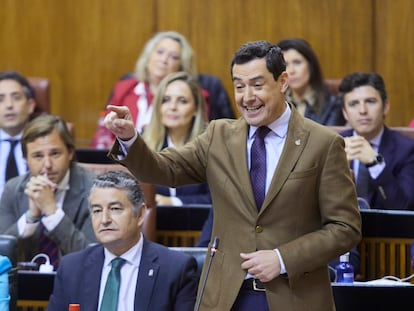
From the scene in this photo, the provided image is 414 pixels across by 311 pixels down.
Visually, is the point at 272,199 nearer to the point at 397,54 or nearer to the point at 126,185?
the point at 126,185

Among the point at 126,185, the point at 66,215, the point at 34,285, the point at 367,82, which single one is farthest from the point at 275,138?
the point at 367,82

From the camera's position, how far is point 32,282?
2877 millimetres

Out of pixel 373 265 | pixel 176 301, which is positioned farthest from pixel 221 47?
pixel 176 301

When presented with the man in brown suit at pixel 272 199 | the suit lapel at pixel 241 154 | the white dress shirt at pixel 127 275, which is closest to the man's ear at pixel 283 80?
the man in brown suit at pixel 272 199

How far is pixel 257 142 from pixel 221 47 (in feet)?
9.97

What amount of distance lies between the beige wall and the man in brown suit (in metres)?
2.95

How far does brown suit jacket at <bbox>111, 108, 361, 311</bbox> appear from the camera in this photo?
2.14 metres

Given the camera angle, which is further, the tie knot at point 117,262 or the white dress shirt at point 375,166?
the white dress shirt at point 375,166

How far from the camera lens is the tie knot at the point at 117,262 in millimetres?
2730

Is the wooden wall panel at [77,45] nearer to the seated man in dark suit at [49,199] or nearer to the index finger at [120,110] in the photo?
the seated man in dark suit at [49,199]

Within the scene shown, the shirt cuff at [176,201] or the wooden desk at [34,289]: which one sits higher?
the shirt cuff at [176,201]

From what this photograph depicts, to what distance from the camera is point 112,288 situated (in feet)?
8.81

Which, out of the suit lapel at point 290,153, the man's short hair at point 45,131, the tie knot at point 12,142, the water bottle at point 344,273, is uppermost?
the suit lapel at point 290,153

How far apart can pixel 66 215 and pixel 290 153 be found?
4.40ft
